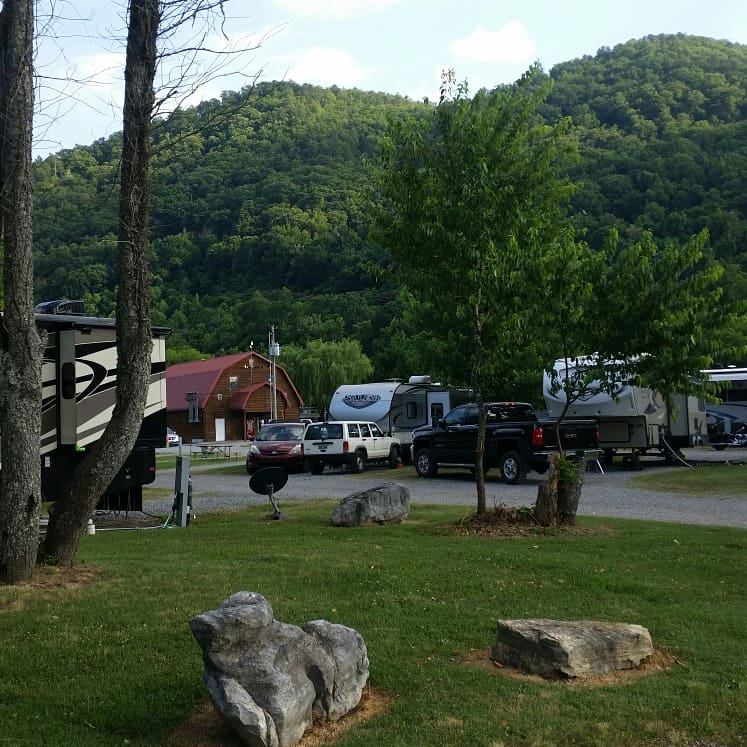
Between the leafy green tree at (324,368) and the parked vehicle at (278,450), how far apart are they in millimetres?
42600

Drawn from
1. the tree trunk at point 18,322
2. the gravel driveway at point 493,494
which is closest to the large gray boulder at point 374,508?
the gravel driveway at point 493,494

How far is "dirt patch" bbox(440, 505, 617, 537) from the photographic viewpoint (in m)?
→ 11.4

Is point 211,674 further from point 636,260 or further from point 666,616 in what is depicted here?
point 636,260

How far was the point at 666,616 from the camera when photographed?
6.89 metres

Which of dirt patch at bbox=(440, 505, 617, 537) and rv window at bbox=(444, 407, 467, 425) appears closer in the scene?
dirt patch at bbox=(440, 505, 617, 537)

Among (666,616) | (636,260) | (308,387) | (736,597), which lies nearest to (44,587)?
(666,616)

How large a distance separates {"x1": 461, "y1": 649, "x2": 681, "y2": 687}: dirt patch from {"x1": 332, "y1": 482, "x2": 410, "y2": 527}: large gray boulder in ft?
21.4

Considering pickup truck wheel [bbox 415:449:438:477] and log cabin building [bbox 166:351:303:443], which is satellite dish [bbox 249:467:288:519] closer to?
pickup truck wheel [bbox 415:449:438:477]

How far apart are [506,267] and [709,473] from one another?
12729mm

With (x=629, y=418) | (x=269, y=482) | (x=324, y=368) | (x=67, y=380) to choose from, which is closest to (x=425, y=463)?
(x=629, y=418)

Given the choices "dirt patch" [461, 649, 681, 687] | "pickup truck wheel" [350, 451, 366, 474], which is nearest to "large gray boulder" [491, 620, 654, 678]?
"dirt patch" [461, 649, 681, 687]

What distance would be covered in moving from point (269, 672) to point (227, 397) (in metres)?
61.3

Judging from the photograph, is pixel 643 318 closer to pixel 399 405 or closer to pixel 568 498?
pixel 568 498

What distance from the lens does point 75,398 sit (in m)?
12.3
